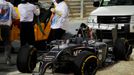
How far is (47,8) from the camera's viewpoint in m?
14.3

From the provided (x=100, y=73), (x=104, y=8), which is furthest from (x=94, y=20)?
(x=100, y=73)

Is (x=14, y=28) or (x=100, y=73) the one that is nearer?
(x=100, y=73)

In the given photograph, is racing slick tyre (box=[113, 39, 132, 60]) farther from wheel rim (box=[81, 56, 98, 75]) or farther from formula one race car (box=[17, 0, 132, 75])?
wheel rim (box=[81, 56, 98, 75])

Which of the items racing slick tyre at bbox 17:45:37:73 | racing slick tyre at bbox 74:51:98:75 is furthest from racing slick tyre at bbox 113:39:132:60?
racing slick tyre at bbox 17:45:37:73

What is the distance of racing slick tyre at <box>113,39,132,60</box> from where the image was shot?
10938 millimetres

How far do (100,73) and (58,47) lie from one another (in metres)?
1.32

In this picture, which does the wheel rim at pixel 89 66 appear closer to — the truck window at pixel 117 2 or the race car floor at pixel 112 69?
the race car floor at pixel 112 69

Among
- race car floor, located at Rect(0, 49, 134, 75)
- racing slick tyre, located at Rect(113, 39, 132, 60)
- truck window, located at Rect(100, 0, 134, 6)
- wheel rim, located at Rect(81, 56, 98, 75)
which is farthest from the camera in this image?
truck window, located at Rect(100, 0, 134, 6)

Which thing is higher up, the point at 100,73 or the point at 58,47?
the point at 58,47

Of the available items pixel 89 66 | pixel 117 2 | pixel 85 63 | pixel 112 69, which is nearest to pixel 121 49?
pixel 112 69

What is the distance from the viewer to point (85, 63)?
859cm

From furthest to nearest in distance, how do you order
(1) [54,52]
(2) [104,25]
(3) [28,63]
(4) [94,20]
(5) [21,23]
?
(4) [94,20] < (2) [104,25] < (5) [21,23] < (3) [28,63] < (1) [54,52]

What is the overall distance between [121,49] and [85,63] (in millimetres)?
2556

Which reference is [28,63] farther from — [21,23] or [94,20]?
[94,20]
